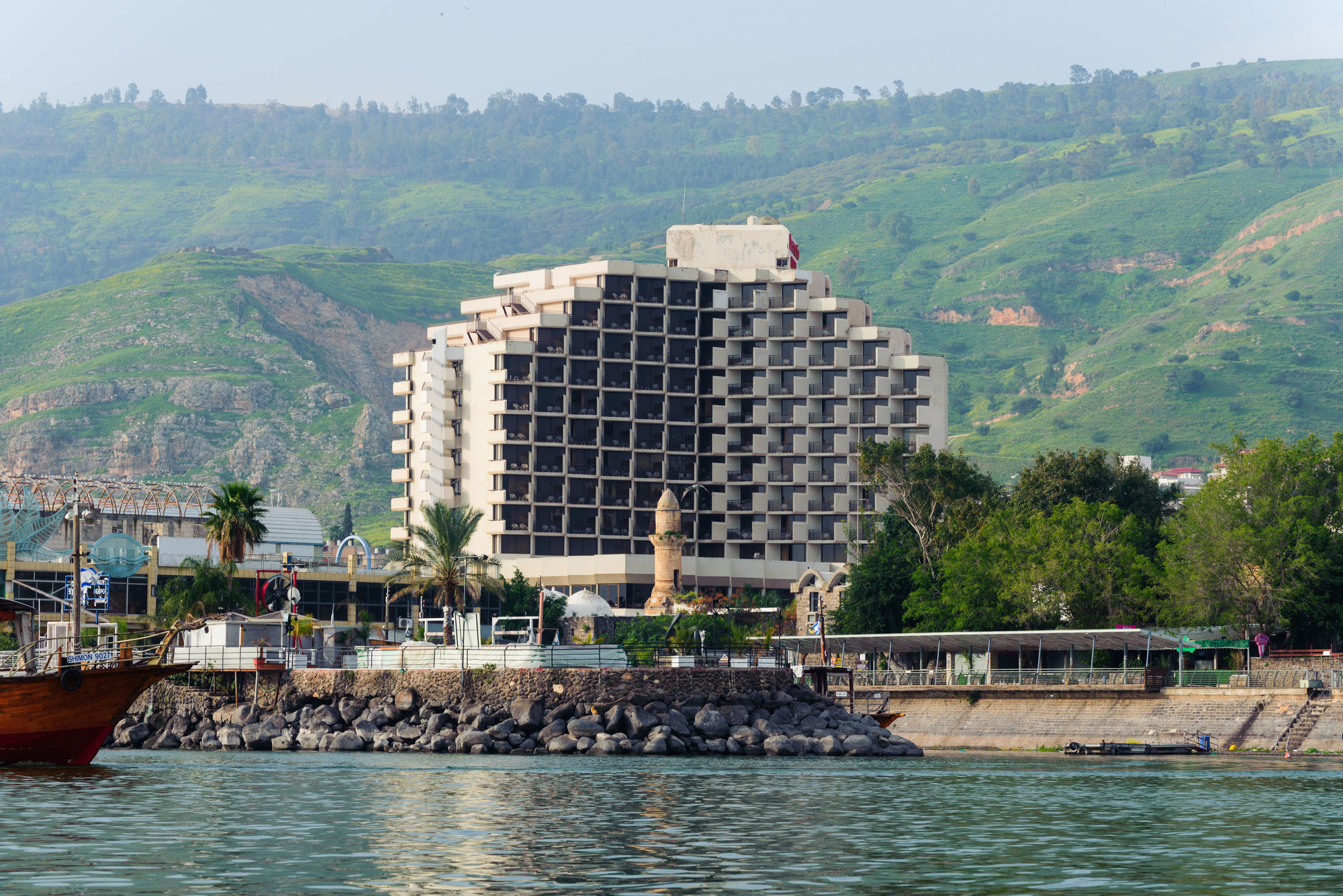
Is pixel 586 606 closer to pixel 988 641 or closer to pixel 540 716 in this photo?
pixel 988 641

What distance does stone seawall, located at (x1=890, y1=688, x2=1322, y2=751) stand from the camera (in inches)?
3196

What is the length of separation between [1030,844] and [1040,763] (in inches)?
1516

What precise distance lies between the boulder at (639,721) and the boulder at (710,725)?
5.83 feet

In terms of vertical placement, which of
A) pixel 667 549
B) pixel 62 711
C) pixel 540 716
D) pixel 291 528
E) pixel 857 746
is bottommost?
pixel 857 746

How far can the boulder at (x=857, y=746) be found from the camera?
7719cm

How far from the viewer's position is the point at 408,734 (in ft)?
253

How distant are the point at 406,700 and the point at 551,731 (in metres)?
7.69

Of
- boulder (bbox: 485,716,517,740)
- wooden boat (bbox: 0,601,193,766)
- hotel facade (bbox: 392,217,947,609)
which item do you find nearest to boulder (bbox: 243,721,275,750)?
boulder (bbox: 485,716,517,740)

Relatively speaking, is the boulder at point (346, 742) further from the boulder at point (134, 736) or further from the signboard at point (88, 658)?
the signboard at point (88, 658)

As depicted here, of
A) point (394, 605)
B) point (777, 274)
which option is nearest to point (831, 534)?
point (777, 274)

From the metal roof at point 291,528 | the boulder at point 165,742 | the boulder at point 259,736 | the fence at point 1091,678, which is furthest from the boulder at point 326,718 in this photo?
the metal roof at point 291,528

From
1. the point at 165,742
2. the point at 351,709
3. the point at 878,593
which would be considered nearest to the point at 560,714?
the point at 351,709

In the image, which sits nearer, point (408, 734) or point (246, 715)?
point (408, 734)

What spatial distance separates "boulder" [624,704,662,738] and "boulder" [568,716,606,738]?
46.3 inches
